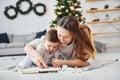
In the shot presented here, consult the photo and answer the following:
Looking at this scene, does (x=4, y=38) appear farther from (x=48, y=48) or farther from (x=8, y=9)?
(x=48, y=48)

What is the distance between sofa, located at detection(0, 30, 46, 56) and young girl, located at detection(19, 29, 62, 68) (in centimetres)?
100

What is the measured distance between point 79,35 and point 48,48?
17 cm

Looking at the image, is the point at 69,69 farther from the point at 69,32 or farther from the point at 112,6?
the point at 112,6

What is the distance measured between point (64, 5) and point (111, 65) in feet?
4.18

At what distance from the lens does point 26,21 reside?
3748 mm

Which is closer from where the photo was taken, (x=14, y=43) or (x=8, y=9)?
(x=14, y=43)

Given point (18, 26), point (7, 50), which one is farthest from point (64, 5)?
point (18, 26)

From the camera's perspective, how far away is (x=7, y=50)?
3020 mm

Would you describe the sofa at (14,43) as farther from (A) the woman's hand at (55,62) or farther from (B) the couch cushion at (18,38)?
(A) the woman's hand at (55,62)

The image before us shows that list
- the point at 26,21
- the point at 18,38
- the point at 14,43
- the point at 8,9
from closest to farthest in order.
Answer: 1. the point at 14,43
2. the point at 18,38
3. the point at 26,21
4. the point at 8,9

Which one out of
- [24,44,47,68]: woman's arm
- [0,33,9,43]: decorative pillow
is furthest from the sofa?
[24,44,47,68]: woman's arm

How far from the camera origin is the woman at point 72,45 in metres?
1.33

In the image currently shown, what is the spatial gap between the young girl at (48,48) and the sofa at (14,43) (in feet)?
3.28

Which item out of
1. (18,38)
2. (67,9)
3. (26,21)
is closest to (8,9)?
(26,21)
